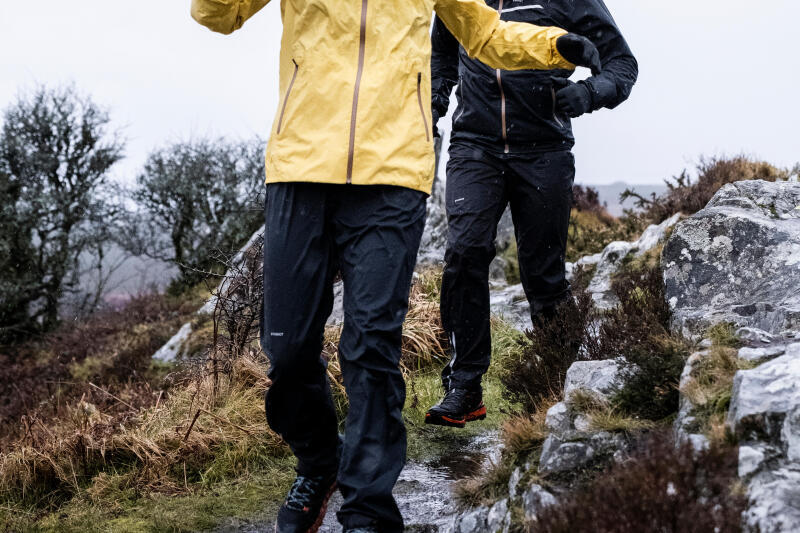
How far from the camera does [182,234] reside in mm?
15500

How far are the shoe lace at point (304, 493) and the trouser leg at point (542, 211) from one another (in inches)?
74.9

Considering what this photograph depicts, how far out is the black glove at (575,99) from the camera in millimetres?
3738

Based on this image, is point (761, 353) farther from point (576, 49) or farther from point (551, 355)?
point (551, 355)

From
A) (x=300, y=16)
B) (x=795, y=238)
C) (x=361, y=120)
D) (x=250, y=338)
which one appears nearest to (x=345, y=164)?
(x=361, y=120)

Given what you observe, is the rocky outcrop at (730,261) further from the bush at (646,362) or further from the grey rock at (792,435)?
the grey rock at (792,435)

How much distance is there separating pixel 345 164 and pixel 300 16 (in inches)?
23.4

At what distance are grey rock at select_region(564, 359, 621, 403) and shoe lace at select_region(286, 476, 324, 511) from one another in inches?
41.6

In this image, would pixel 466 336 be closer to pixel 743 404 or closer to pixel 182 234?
pixel 743 404

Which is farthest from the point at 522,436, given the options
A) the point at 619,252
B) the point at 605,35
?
the point at 619,252

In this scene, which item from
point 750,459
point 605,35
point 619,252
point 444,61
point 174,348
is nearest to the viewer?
point 750,459

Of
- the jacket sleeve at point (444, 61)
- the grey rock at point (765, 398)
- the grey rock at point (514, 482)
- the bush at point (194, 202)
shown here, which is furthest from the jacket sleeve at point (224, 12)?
the bush at point (194, 202)

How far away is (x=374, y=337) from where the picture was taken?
264cm

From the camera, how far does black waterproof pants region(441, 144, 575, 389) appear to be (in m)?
3.99

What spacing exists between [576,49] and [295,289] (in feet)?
5.03
